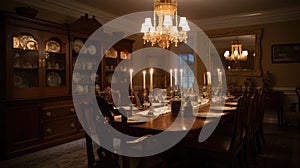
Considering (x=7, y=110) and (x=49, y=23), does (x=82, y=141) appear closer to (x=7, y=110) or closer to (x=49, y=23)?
(x=7, y=110)

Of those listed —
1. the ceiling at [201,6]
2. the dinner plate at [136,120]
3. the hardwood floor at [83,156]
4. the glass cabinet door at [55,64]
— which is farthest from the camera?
the ceiling at [201,6]

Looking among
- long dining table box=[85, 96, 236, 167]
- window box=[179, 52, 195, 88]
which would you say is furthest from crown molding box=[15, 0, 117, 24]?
long dining table box=[85, 96, 236, 167]

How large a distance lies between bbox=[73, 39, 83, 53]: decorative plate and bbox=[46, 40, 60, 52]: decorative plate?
371 mm

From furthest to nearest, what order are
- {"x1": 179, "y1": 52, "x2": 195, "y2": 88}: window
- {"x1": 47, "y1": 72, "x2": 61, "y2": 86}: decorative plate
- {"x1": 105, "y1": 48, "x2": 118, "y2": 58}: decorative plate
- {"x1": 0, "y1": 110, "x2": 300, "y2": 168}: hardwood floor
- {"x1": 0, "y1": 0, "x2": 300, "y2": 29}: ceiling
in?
{"x1": 179, "y1": 52, "x2": 195, "y2": 88}: window, {"x1": 105, "y1": 48, "x2": 118, "y2": 58}: decorative plate, {"x1": 0, "y1": 0, "x2": 300, "y2": 29}: ceiling, {"x1": 47, "y1": 72, "x2": 61, "y2": 86}: decorative plate, {"x1": 0, "y1": 110, "x2": 300, "y2": 168}: hardwood floor

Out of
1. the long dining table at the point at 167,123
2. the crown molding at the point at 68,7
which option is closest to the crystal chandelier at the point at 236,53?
the crown molding at the point at 68,7

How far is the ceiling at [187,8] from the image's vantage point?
4180 millimetres

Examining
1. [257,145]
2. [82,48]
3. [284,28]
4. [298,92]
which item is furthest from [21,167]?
[284,28]

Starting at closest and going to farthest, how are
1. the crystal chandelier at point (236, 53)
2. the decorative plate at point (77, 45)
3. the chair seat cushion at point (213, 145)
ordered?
the chair seat cushion at point (213, 145), the decorative plate at point (77, 45), the crystal chandelier at point (236, 53)

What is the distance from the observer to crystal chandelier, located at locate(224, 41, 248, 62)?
19.0 feet

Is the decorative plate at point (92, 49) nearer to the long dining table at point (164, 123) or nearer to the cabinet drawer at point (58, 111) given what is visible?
the cabinet drawer at point (58, 111)

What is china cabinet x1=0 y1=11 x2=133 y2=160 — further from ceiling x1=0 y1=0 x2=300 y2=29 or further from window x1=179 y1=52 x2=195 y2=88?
window x1=179 y1=52 x2=195 y2=88

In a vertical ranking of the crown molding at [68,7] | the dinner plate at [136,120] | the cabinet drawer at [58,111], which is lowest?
the cabinet drawer at [58,111]

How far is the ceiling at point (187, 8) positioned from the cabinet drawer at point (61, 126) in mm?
1762

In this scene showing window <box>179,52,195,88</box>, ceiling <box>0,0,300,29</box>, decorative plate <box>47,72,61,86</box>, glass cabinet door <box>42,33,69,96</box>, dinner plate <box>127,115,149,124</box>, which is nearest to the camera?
dinner plate <box>127,115,149,124</box>
